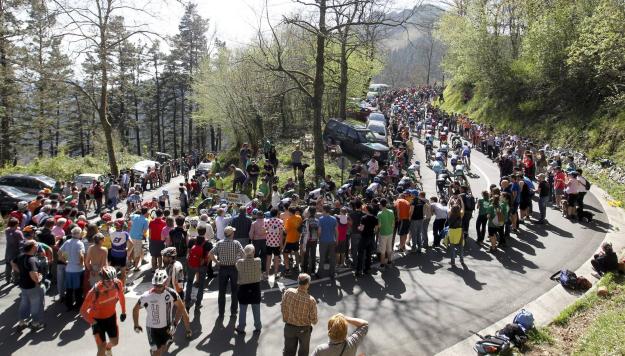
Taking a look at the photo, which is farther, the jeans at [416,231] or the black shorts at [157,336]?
the jeans at [416,231]

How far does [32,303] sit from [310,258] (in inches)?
222

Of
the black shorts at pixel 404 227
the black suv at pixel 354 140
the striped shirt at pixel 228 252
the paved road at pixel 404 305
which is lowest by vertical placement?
the paved road at pixel 404 305

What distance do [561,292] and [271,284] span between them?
6188 mm

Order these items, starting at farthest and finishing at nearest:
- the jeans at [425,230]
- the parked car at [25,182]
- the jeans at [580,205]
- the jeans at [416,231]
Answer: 1. the parked car at [25,182]
2. the jeans at [580,205]
3. the jeans at [425,230]
4. the jeans at [416,231]

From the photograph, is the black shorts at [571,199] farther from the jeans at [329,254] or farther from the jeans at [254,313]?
the jeans at [254,313]

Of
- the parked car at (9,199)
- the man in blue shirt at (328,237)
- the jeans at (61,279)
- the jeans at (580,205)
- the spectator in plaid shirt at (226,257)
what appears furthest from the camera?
the parked car at (9,199)

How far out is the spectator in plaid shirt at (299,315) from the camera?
6348mm

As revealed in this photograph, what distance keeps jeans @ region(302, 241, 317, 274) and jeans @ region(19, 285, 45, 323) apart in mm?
5384

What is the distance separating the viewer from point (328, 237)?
34.9ft

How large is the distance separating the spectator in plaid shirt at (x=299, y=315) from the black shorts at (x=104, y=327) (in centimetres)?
247

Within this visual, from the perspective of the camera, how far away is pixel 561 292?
984cm

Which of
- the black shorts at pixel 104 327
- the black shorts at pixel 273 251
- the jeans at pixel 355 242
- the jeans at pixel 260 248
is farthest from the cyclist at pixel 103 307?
the jeans at pixel 355 242

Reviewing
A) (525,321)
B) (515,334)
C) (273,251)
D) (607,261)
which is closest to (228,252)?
(273,251)

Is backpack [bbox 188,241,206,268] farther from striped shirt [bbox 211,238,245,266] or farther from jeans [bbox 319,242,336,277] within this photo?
jeans [bbox 319,242,336,277]
